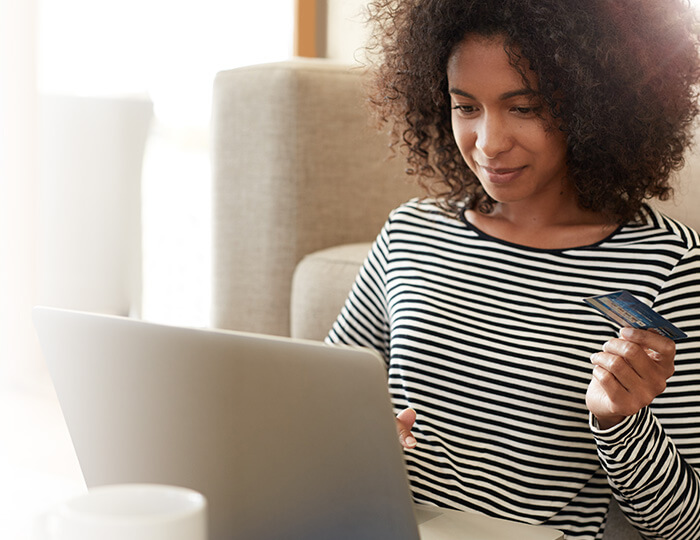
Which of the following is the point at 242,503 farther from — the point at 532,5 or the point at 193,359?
the point at 532,5

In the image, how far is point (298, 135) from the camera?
1.88m

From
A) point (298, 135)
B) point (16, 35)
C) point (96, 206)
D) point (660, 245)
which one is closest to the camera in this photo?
point (660, 245)

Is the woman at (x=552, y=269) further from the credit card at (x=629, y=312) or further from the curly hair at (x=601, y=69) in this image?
the credit card at (x=629, y=312)

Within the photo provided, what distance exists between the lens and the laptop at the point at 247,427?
1.93 feet

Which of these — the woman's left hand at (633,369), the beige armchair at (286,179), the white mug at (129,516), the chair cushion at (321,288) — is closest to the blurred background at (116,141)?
the beige armchair at (286,179)

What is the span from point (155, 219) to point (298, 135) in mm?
1528

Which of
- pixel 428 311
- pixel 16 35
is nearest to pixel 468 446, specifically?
pixel 428 311

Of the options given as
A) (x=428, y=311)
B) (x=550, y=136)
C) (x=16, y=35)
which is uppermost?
(x=16, y=35)

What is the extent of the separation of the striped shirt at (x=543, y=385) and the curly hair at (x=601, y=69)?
0.23 feet

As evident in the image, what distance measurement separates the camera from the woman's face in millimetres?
1035

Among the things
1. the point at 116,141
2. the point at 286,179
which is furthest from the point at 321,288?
the point at 116,141

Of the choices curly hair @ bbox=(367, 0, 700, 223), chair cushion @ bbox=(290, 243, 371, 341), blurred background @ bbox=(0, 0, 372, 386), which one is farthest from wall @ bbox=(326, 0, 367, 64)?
curly hair @ bbox=(367, 0, 700, 223)

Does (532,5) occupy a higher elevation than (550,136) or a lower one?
higher

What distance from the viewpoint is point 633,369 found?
845mm
